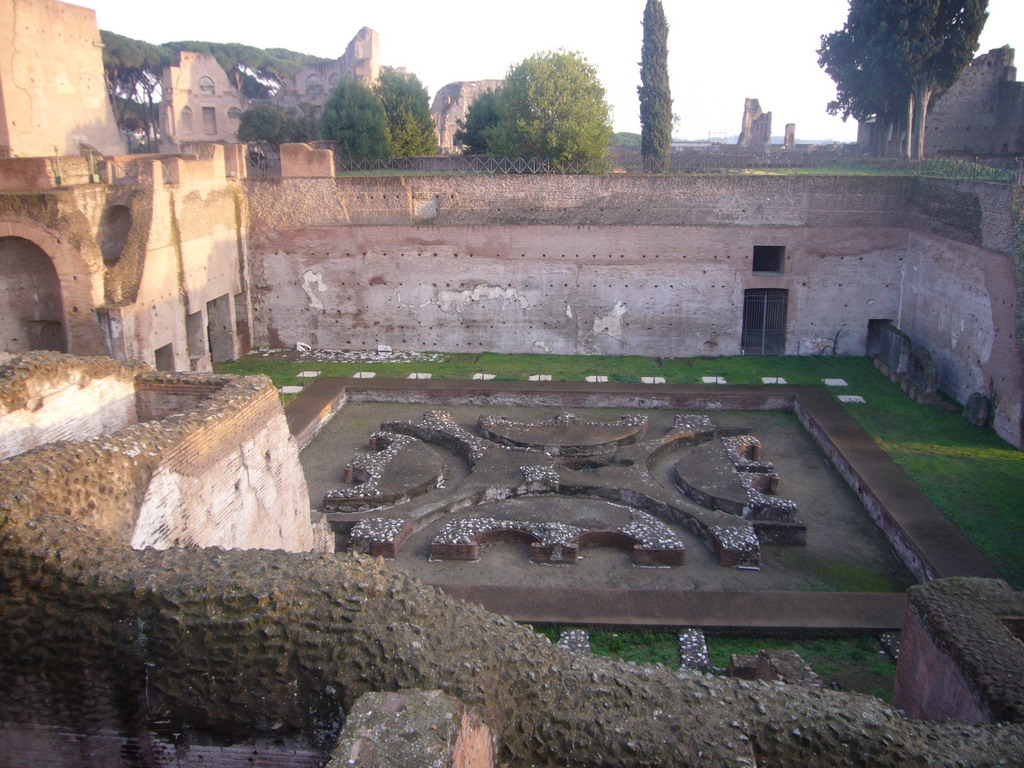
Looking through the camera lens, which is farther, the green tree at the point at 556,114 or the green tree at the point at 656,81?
the green tree at the point at 656,81

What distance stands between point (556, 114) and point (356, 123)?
16.5ft

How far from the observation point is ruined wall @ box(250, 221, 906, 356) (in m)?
16.6

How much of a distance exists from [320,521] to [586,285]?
9370mm

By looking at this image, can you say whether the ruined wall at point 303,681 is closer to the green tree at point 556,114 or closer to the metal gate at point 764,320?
the metal gate at point 764,320

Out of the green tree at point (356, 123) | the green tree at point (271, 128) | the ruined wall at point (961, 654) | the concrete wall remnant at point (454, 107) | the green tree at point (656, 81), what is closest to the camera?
the ruined wall at point (961, 654)

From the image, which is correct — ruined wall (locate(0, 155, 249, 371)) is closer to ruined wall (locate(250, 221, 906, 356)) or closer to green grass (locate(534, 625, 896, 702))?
ruined wall (locate(250, 221, 906, 356))

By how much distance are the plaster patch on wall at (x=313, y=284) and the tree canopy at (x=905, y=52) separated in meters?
14.2

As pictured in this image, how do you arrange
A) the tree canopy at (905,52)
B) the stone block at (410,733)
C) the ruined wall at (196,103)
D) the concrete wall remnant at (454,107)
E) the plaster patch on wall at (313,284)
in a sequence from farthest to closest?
the concrete wall remnant at (454,107)
the ruined wall at (196,103)
the tree canopy at (905,52)
the plaster patch on wall at (313,284)
the stone block at (410,733)

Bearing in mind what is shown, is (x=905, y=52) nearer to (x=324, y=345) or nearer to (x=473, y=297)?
(x=473, y=297)

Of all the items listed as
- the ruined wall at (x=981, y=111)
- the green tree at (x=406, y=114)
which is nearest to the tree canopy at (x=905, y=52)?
the ruined wall at (x=981, y=111)

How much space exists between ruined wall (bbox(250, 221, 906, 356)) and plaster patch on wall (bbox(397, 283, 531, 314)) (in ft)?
0.07

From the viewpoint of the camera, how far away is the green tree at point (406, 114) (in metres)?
21.6

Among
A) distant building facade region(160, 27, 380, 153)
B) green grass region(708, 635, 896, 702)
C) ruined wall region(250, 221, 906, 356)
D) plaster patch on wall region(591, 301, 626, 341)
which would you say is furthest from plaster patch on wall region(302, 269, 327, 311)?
distant building facade region(160, 27, 380, 153)

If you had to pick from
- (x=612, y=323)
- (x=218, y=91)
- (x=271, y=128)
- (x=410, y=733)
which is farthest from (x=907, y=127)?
(x=410, y=733)
